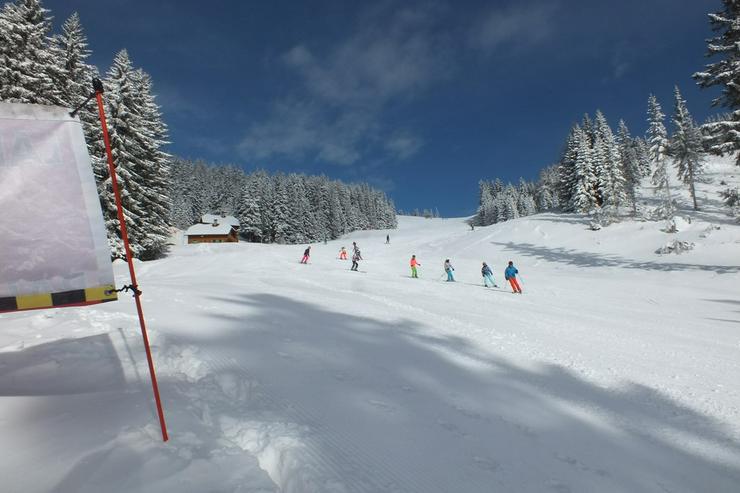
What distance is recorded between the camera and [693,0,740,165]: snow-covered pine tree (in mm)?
18141

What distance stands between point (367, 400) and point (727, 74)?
961 inches

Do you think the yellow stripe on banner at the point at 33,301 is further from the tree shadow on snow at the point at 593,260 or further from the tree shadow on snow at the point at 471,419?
the tree shadow on snow at the point at 593,260

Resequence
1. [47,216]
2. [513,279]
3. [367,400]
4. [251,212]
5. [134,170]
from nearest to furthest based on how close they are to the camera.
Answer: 1. [47,216]
2. [367,400]
3. [513,279]
4. [134,170]
5. [251,212]

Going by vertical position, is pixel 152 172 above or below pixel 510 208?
above

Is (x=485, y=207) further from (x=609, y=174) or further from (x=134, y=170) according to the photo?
(x=134, y=170)

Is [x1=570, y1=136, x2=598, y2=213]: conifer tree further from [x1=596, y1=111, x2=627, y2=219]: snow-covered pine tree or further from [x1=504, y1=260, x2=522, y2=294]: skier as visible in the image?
[x1=504, y1=260, x2=522, y2=294]: skier

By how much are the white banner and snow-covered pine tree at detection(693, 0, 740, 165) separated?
1027 inches

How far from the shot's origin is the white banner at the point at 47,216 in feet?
11.0

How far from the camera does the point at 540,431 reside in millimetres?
4734

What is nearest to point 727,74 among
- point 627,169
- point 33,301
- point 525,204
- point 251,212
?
point 33,301

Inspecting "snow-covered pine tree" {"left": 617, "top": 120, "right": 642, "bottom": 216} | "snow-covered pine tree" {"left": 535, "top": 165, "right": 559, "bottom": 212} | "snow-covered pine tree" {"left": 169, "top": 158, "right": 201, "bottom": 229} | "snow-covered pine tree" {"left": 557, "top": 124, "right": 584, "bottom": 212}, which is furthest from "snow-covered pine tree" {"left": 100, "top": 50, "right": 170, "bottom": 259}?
"snow-covered pine tree" {"left": 535, "top": 165, "right": 559, "bottom": 212}

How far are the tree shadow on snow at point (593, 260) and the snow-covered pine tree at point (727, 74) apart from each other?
629 cm

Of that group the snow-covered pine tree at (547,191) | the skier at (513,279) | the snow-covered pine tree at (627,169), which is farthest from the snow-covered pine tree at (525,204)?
the skier at (513,279)

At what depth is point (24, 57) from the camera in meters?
21.2
